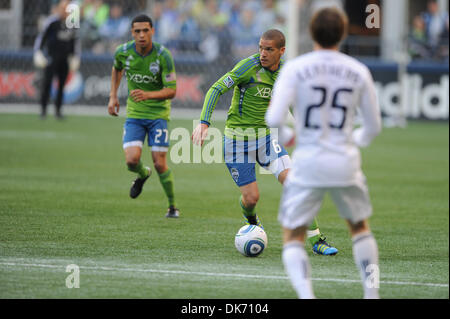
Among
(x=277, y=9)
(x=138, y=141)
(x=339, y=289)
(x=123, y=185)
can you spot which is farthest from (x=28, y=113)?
(x=339, y=289)

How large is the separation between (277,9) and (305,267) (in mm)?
22949

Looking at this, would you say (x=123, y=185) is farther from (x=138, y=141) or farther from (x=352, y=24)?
(x=352, y=24)

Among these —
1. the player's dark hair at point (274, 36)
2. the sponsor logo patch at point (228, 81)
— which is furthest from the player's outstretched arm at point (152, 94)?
the player's dark hair at point (274, 36)

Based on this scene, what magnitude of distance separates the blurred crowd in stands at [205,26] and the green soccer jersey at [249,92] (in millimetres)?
15849

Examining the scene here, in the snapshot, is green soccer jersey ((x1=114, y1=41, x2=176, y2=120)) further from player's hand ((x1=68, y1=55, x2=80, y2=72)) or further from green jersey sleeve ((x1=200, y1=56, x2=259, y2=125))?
player's hand ((x1=68, y1=55, x2=80, y2=72))

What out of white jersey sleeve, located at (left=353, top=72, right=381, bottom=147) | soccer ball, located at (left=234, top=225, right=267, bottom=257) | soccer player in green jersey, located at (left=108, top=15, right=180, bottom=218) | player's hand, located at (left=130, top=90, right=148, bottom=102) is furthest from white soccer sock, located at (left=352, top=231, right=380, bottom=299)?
soccer player in green jersey, located at (left=108, top=15, right=180, bottom=218)

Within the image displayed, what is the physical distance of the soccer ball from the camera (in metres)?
7.53

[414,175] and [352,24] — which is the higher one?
[352,24]

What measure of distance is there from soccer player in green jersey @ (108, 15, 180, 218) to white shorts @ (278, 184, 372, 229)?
4.57 meters

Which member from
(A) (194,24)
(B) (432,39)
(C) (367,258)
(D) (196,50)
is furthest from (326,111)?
(A) (194,24)

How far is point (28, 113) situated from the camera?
24391mm

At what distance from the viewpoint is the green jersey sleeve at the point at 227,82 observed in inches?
296

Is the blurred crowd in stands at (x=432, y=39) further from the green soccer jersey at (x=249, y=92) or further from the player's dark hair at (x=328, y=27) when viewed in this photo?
the player's dark hair at (x=328, y=27)

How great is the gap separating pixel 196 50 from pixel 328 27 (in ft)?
63.8
